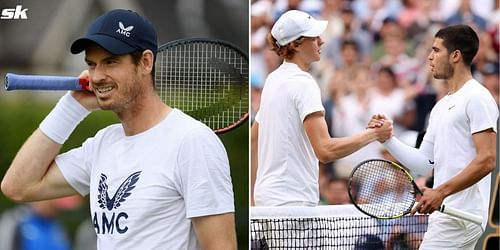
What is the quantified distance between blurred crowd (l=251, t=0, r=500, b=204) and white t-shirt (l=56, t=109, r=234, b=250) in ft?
4.74

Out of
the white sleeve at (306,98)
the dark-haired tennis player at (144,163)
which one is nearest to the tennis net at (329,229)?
the white sleeve at (306,98)

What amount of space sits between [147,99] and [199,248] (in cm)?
35

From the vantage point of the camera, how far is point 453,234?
3436mm

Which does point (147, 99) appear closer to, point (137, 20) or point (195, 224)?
point (137, 20)

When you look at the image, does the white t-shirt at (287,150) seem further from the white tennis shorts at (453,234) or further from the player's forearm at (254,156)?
the white tennis shorts at (453,234)

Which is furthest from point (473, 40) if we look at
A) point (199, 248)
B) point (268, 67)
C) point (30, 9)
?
point (199, 248)

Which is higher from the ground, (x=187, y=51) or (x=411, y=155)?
(x=187, y=51)

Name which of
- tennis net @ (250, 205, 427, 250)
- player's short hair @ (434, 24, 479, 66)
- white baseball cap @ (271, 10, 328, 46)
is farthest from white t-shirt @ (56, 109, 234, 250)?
player's short hair @ (434, 24, 479, 66)

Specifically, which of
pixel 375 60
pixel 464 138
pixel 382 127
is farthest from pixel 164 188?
pixel 375 60

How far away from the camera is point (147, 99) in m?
2.11

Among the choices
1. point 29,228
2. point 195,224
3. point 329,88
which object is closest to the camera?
point 195,224

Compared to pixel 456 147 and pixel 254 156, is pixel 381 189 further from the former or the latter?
pixel 254 156

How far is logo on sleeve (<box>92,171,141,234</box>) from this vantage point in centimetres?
205

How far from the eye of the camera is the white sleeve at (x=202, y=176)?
6.52 feet
